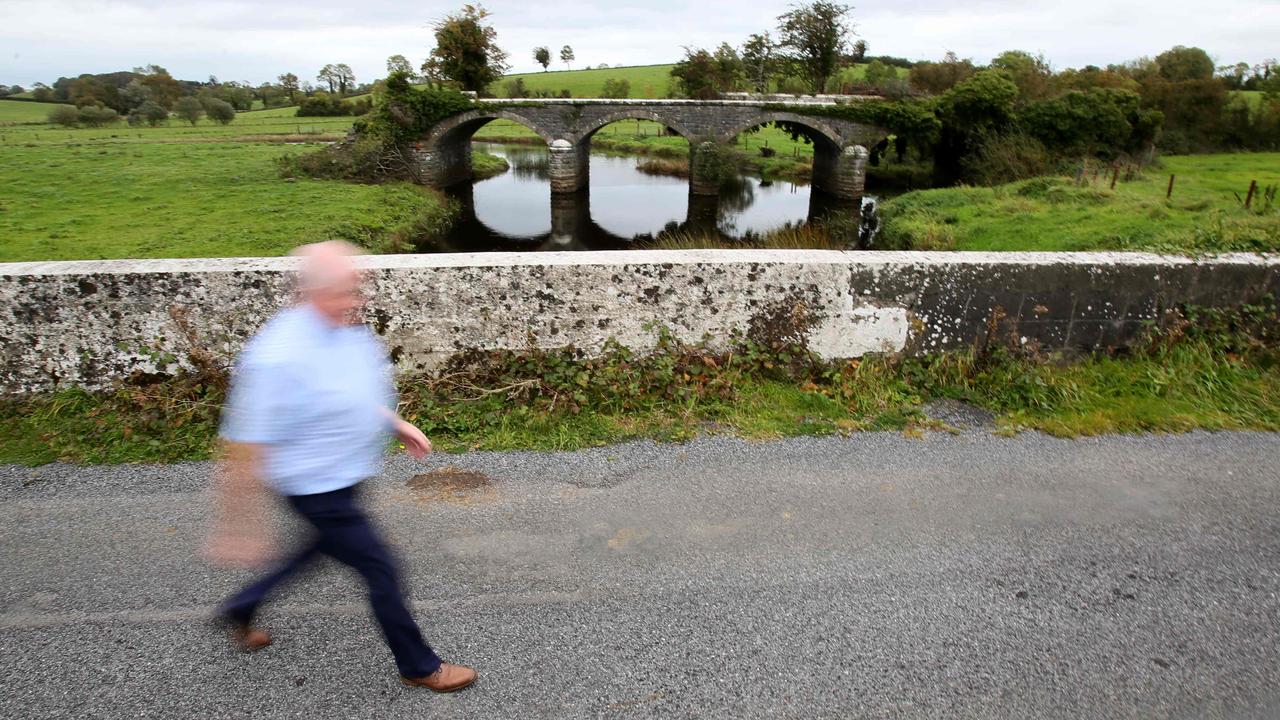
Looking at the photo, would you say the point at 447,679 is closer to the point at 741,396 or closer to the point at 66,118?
the point at 741,396

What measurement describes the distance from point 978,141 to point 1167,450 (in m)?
37.5

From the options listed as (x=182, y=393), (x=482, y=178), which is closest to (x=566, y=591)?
(x=182, y=393)

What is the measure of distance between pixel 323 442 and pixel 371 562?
1.46ft

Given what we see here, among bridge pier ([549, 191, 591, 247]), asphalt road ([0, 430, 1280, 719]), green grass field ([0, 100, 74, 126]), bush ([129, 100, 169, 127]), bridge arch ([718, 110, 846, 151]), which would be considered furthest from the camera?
bush ([129, 100, 169, 127])

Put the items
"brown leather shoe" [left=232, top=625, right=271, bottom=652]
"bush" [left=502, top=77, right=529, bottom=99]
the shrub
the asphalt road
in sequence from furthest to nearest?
"bush" [left=502, top=77, right=529, bottom=99], the shrub, "brown leather shoe" [left=232, top=625, right=271, bottom=652], the asphalt road

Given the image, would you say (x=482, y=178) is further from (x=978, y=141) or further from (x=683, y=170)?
(x=978, y=141)

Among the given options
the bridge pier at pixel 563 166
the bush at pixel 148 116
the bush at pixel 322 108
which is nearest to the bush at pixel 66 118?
the bush at pixel 148 116

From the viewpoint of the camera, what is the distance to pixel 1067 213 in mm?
20328

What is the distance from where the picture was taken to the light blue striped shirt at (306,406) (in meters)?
2.47

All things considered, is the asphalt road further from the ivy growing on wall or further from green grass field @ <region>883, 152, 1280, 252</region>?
the ivy growing on wall

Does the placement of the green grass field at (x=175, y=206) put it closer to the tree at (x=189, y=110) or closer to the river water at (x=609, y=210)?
the river water at (x=609, y=210)

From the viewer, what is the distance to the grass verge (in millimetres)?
4441

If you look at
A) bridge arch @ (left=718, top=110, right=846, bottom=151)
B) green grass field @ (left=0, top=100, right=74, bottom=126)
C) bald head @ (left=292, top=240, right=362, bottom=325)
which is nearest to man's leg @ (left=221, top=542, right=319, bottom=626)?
bald head @ (left=292, top=240, right=362, bottom=325)

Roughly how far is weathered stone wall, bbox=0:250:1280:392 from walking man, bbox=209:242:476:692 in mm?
2345
